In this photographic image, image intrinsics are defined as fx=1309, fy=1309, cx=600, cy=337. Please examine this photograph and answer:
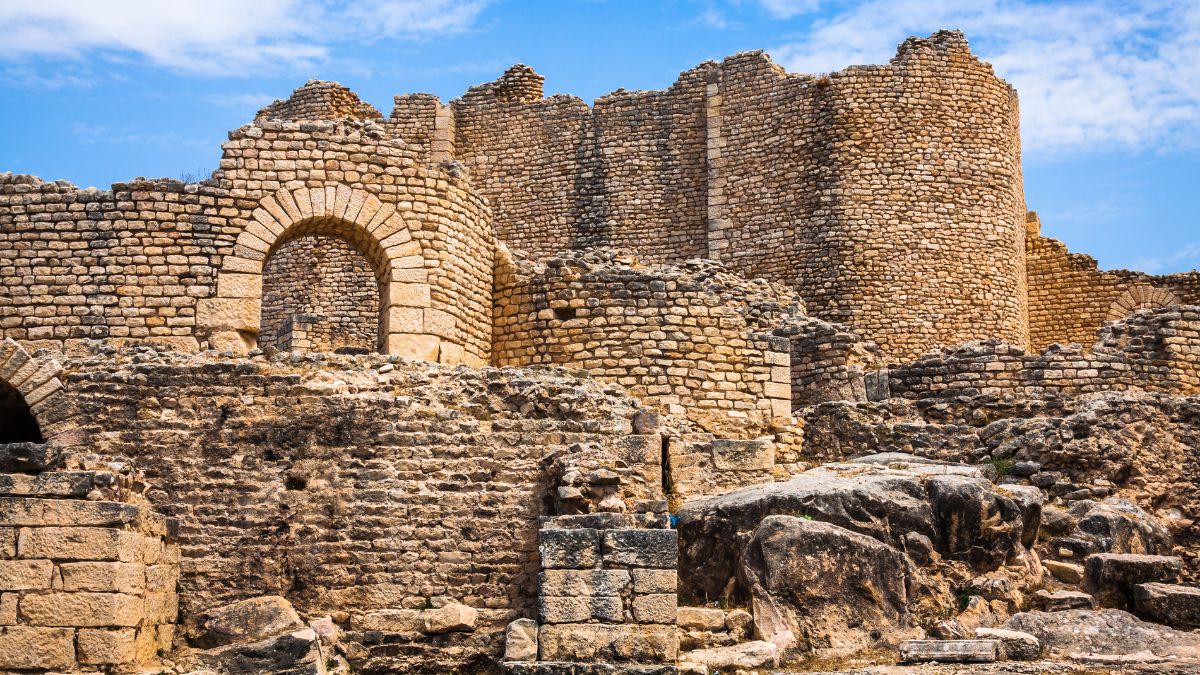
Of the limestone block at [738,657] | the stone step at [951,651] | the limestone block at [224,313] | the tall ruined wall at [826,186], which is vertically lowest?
the limestone block at [738,657]

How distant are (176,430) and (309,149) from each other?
13.6 feet

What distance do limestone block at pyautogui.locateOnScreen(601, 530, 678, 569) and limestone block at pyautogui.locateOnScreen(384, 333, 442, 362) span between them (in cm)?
453

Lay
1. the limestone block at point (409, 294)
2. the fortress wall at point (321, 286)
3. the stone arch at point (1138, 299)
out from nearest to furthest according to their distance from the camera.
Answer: the limestone block at point (409, 294)
the fortress wall at point (321, 286)
the stone arch at point (1138, 299)

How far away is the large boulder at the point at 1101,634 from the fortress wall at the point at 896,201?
37.8ft

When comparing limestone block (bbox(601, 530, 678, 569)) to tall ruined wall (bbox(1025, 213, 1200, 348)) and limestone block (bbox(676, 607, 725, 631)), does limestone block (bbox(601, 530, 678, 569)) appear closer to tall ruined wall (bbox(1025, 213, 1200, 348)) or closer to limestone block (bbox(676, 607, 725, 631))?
limestone block (bbox(676, 607, 725, 631))

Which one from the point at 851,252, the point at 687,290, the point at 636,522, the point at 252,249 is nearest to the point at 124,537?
the point at 636,522

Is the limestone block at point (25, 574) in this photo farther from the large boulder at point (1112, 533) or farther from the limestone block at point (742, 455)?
the large boulder at point (1112, 533)

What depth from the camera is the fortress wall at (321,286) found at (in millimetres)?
24672

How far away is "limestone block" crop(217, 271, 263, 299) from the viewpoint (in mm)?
13250

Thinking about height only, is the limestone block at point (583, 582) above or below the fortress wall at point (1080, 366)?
below

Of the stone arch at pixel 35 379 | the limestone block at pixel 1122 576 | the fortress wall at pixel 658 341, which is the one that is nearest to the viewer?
the stone arch at pixel 35 379

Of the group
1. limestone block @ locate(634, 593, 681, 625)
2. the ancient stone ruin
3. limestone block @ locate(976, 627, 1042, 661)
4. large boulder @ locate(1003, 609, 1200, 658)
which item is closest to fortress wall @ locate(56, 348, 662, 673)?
the ancient stone ruin

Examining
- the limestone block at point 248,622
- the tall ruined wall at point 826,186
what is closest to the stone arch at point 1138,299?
the tall ruined wall at point 826,186

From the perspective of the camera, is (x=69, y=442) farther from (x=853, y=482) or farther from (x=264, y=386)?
(x=853, y=482)
